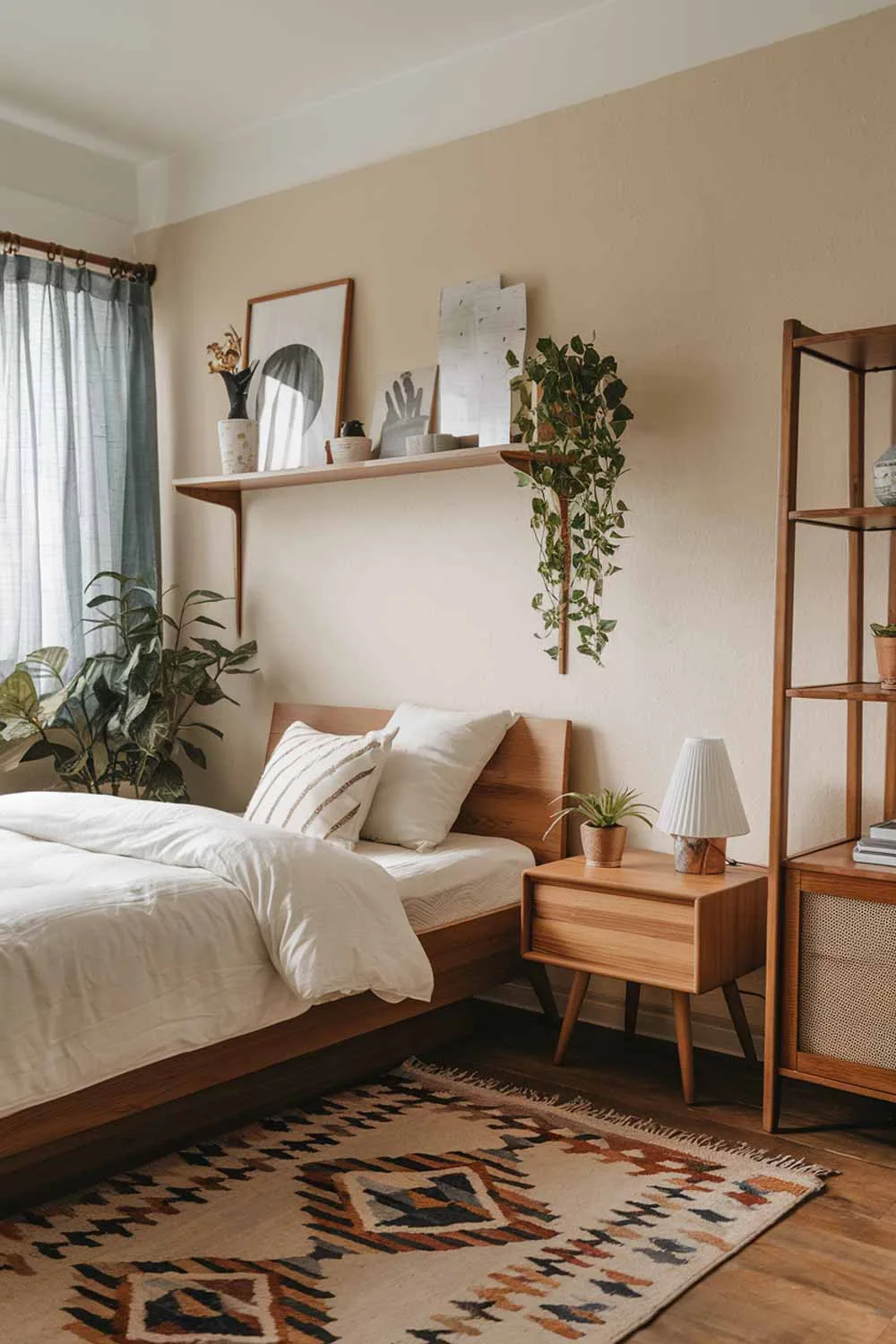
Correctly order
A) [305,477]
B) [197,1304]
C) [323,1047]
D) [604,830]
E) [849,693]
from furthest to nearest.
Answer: [305,477]
[604,830]
[323,1047]
[849,693]
[197,1304]

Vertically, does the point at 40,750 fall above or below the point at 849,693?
below

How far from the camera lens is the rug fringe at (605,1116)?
2.67m

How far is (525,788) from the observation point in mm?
3639

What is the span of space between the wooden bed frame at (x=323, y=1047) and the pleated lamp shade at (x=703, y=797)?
52 centimetres

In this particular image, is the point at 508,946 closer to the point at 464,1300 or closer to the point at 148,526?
the point at 464,1300

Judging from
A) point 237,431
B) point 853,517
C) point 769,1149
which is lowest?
point 769,1149

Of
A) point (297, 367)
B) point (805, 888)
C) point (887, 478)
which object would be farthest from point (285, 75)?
point (805, 888)

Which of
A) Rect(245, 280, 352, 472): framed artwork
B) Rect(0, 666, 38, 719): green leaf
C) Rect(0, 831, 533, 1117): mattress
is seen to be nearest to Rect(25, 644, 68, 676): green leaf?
Rect(0, 666, 38, 719): green leaf

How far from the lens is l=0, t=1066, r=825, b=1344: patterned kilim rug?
80.7 inches

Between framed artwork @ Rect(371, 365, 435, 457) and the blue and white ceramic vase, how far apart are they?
1529mm

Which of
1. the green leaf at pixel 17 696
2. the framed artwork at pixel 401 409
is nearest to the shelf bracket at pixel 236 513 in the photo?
the framed artwork at pixel 401 409

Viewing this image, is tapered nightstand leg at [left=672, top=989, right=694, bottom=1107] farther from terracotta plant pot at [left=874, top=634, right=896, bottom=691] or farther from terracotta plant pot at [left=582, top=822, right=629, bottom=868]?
terracotta plant pot at [left=874, top=634, right=896, bottom=691]

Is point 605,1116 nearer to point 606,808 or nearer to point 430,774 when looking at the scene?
point 606,808

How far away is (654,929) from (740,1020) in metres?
0.40
